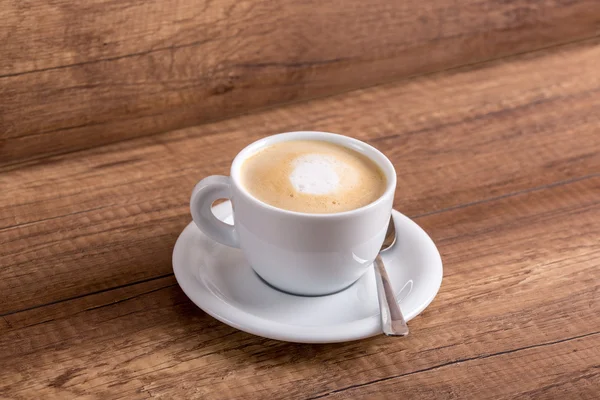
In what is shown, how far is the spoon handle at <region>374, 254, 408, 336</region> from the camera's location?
708 mm

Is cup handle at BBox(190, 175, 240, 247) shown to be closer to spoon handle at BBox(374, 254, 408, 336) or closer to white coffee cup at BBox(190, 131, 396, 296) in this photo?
white coffee cup at BBox(190, 131, 396, 296)

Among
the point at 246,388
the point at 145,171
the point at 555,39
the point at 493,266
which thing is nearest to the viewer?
the point at 246,388

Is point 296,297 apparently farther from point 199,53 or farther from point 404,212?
point 199,53

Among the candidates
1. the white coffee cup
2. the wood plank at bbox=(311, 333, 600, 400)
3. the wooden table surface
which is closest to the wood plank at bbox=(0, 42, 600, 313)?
the wooden table surface

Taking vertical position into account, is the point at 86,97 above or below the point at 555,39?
above

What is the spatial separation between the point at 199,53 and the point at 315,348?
1.95ft

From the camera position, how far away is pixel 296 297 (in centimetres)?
79

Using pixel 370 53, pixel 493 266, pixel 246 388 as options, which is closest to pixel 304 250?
pixel 246 388

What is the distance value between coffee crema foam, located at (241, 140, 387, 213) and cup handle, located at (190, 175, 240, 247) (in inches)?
1.1

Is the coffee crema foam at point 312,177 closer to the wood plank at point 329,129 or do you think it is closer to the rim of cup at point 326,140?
the rim of cup at point 326,140

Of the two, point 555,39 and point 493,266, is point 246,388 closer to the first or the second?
point 493,266

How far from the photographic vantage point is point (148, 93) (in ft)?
3.80

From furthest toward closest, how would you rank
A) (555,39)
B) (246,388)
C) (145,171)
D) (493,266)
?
(555,39), (145,171), (493,266), (246,388)

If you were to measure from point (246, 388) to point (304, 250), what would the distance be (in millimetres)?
A: 145
